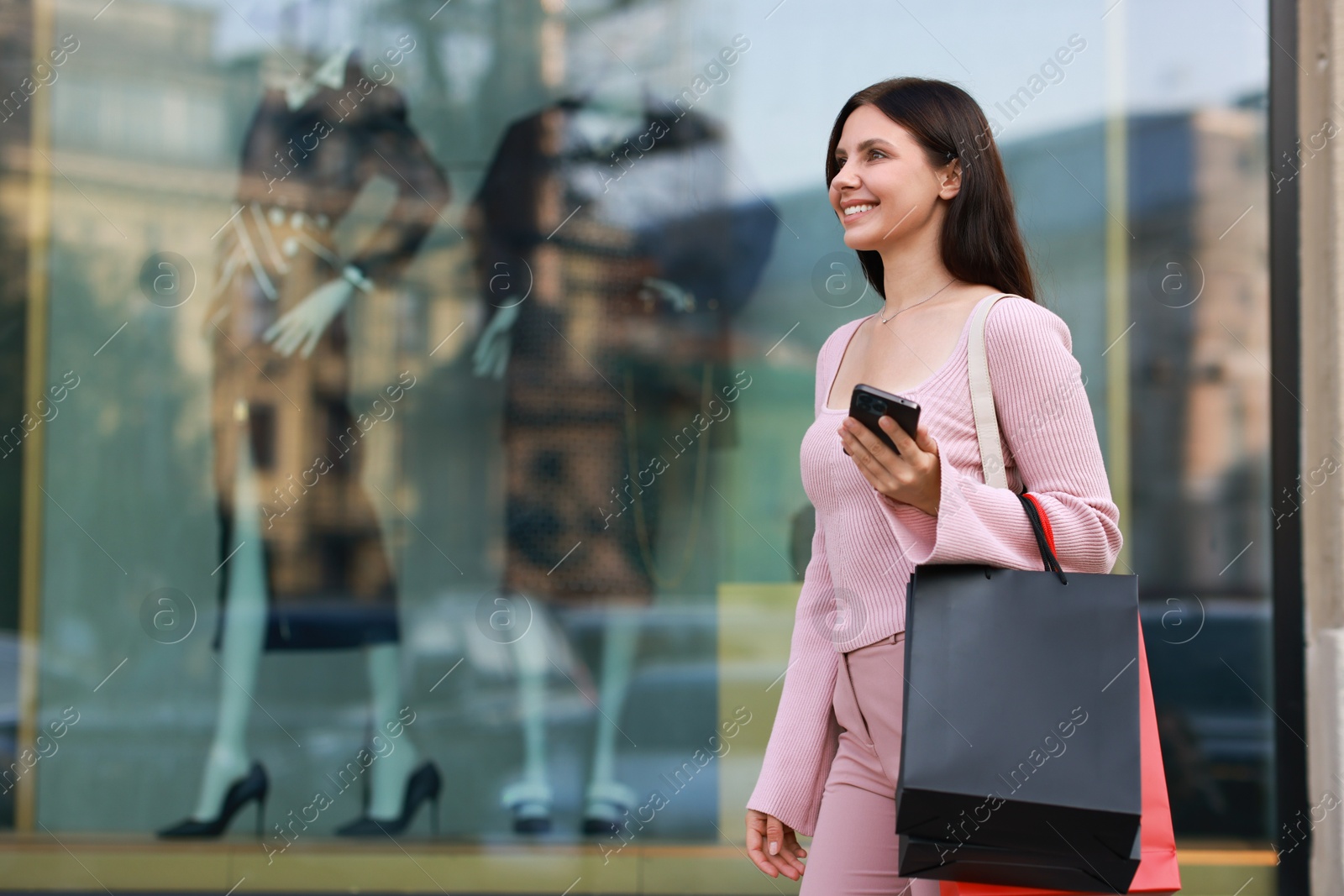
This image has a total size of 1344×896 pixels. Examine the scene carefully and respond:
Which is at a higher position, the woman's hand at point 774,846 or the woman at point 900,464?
the woman at point 900,464

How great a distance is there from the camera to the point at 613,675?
4.07m

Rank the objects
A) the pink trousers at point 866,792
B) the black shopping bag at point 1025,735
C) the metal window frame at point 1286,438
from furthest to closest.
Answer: the metal window frame at point 1286,438
the pink trousers at point 866,792
the black shopping bag at point 1025,735

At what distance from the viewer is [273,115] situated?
4129mm

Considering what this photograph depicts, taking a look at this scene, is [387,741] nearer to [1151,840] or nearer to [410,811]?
[410,811]

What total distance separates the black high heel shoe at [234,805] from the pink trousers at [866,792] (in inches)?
114

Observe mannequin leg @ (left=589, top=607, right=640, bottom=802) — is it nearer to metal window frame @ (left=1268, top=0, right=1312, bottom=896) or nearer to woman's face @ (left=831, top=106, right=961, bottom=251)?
metal window frame @ (left=1268, top=0, right=1312, bottom=896)

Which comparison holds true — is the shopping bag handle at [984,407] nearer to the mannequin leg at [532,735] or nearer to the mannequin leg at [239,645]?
the mannequin leg at [532,735]

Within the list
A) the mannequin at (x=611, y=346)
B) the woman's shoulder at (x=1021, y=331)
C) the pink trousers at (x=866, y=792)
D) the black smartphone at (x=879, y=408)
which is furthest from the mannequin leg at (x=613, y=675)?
the black smartphone at (x=879, y=408)

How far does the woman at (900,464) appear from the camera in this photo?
1406mm

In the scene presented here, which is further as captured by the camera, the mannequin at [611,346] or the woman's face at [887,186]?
the mannequin at [611,346]

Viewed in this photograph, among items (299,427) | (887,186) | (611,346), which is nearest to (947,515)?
(887,186)

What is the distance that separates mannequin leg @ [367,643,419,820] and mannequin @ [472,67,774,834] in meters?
0.36

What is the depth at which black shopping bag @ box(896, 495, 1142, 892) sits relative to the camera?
128 cm

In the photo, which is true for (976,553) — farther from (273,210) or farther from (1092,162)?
(273,210)
